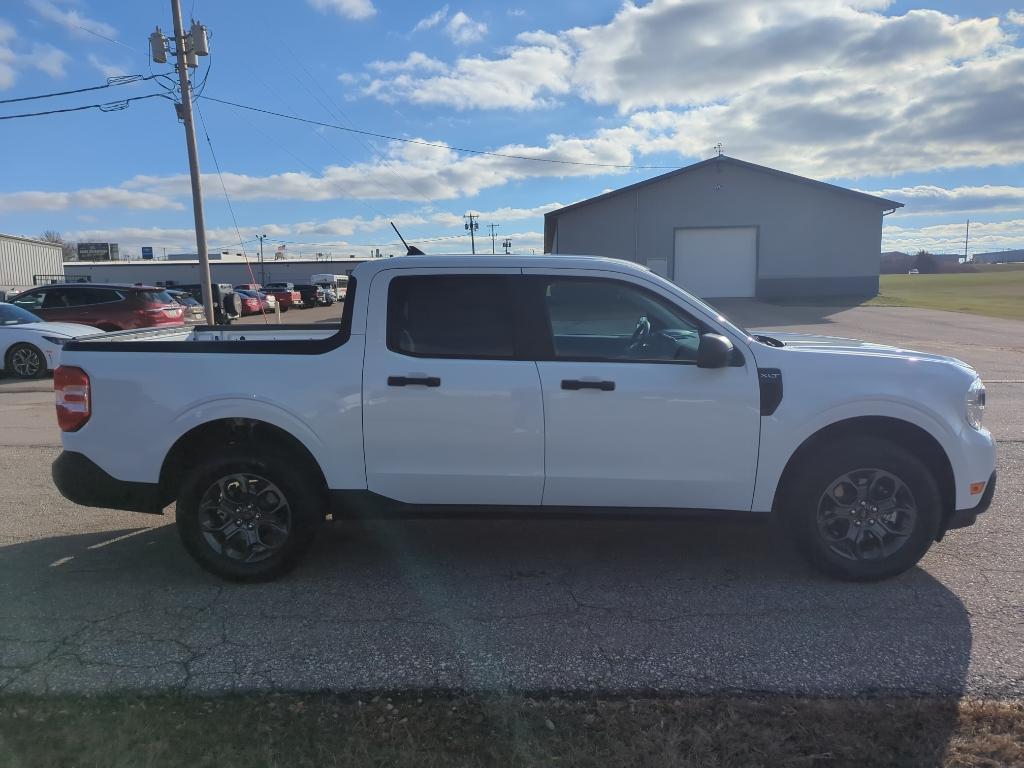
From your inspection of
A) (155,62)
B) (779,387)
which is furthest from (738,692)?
(155,62)

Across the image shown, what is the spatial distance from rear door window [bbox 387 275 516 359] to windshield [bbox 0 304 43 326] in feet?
40.9

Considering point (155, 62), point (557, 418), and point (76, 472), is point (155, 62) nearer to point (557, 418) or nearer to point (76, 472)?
point (76, 472)

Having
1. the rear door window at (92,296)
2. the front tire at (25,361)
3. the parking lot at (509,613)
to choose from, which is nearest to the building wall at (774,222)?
the rear door window at (92,296)

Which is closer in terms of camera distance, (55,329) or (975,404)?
(975,404)

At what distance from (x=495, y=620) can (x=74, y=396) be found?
9.02 feet

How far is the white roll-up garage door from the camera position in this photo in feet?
108

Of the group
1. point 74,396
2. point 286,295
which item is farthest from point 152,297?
point 286,295

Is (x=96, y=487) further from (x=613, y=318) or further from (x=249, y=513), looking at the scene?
(x=613, y=318)

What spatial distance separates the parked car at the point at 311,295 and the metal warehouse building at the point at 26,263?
45.8ft

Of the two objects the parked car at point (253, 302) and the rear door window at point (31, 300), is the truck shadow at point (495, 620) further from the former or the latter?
the parked car at point (253, 302)

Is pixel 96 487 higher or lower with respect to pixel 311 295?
lower

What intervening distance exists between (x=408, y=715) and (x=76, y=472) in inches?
103

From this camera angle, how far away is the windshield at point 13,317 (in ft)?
43.9

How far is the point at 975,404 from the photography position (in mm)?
4078
